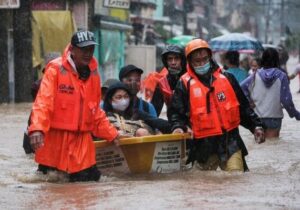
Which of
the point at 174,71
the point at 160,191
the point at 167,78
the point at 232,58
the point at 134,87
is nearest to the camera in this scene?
the point at 160,191

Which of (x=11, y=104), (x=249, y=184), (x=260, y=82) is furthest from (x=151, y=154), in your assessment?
(x=11, y=104)

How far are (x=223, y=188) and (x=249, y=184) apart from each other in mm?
418

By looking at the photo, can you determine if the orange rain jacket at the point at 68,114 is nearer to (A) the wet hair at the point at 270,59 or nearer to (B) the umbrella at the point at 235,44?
(A) the wet hair at the point at 270,59

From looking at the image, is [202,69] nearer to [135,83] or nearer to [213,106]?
[213,106]

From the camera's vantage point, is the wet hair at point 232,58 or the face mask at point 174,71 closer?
the face mask at point 174,71

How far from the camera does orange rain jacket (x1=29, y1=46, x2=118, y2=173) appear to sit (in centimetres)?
785

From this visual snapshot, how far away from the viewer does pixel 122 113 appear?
9039 mm

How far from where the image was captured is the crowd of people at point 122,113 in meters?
7.88

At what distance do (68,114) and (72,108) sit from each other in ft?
0.21

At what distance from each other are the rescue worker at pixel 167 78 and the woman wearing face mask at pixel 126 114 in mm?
604

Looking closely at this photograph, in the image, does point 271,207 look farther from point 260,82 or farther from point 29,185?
point 260,82

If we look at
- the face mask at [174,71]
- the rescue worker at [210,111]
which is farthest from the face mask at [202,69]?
the face mask at [174,71]

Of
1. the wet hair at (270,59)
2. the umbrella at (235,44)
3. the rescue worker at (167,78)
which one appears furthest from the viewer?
the umbrella at (235,44)

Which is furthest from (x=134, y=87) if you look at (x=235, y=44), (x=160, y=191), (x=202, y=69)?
(x=235, y=44)
